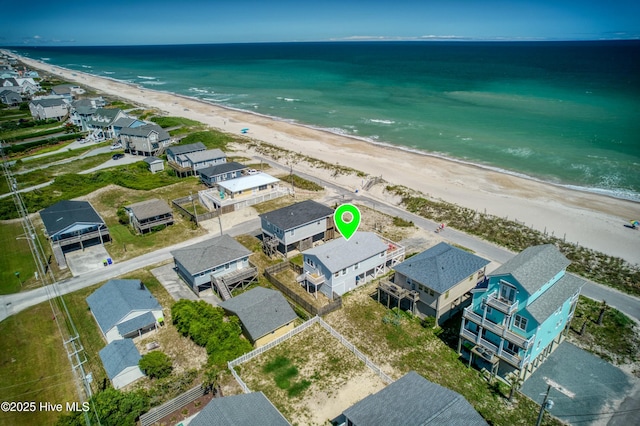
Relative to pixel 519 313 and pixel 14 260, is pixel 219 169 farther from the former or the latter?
pixel 519 313

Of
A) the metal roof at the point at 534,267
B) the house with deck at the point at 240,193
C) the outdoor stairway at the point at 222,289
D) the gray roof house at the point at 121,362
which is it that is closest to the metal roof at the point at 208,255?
the outdoor stairway at the point at 222,289

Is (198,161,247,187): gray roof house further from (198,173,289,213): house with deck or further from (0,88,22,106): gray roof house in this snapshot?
(0,88,22,106): gray roof house

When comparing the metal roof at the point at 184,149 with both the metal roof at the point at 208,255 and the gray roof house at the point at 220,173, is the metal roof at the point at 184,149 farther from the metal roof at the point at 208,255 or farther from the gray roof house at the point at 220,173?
the metal roof at the point at 208,255

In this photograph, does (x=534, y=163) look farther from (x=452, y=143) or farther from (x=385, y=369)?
(x=385, y=369)

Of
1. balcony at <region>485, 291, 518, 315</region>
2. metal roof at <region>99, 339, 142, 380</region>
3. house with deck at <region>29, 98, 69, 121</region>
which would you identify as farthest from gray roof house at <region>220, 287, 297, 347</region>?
house with deck at <region>29, 98, 69, 121</region>

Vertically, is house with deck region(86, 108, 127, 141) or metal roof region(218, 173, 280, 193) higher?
house with deck region(86, 108, 127, 141)
